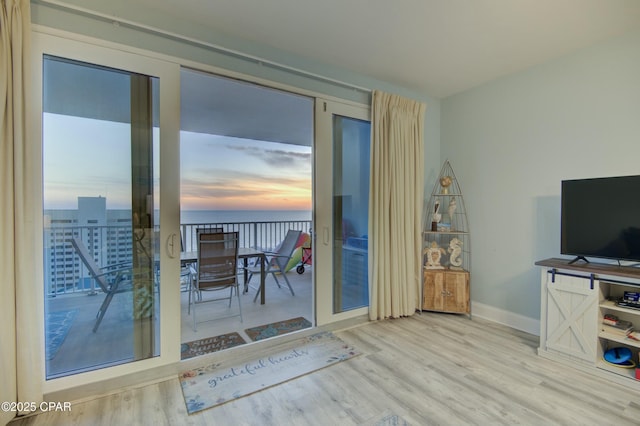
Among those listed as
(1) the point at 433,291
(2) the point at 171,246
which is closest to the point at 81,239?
(2) the point at 171,246

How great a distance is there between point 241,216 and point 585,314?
23.0 ft

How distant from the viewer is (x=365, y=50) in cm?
265

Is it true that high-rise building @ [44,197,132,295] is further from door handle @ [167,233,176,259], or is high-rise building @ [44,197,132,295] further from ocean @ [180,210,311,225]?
ocean @ [180,210,311,225]

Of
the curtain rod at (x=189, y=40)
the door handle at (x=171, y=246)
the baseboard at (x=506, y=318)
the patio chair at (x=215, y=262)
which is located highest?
the curtain rod at (x=189, y=40)

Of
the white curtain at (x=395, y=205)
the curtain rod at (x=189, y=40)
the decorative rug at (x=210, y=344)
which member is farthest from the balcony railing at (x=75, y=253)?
the white curtain at (x=395, y=205)

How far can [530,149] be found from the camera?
298 centimetres

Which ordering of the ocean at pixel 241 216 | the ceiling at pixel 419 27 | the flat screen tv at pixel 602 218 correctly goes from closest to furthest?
the ceiling at pixel 419 27
the flat screen tv at pixel 602 218
the ocean at pixel 241 216

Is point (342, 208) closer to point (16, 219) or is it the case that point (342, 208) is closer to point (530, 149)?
point (530, 149)

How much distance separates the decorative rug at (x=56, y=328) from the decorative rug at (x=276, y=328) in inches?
57.2

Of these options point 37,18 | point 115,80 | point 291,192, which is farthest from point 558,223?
point 291,192

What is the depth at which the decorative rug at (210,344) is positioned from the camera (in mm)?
2523

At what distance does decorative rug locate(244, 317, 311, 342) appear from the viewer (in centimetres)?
292

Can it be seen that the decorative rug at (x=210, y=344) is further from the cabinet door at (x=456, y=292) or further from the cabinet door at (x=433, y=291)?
the cabinet door at (x=456, y=292)

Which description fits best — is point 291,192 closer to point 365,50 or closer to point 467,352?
point 365,50
